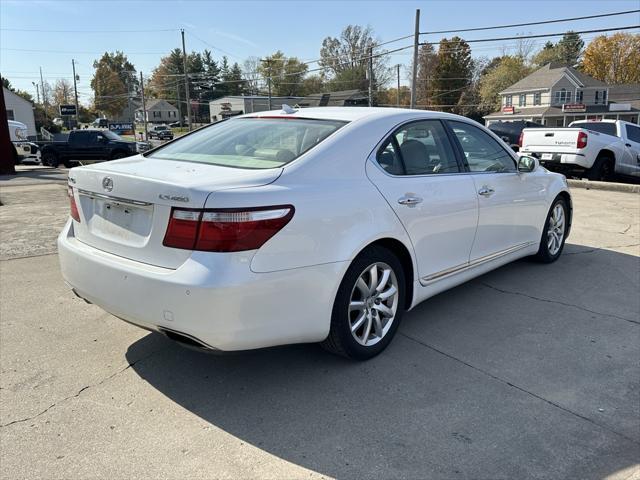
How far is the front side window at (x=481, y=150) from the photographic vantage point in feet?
14.6

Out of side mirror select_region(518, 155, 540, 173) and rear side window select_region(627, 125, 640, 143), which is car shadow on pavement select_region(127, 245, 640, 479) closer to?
side mirror select_region(518, 155, 540, 173)

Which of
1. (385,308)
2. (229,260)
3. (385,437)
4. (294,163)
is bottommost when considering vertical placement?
(385,437)

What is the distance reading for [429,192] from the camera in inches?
150

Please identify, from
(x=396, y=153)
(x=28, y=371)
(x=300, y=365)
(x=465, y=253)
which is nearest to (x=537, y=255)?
(x=465, y=253)

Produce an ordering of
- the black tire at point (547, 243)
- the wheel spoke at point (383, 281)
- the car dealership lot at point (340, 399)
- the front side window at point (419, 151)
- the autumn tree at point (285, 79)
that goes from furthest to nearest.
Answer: the autumn tree at point (285, 79)
the black tire at point (547, 243)
the front side window at point (419, 151)
the wheel spoke at point (383, 281)
the car dealership lot at point (340, 399)

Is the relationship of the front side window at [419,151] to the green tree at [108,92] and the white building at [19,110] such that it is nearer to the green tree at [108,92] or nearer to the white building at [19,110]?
the white building at [19,110]

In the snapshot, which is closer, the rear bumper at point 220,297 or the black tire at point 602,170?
the rear bumper at point 220,297

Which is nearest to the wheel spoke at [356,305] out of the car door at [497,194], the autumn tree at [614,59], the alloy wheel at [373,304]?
the alloy wheel at [373,304]

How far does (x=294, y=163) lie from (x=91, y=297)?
1.48 meters

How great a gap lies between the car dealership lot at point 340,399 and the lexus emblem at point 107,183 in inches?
46.8

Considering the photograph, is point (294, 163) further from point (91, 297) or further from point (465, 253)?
point (465, 253)

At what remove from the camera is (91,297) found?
3.19 m

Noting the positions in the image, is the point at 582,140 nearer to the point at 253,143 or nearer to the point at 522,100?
the point at 253,143

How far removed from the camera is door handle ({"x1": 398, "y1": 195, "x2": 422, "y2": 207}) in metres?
3.54
